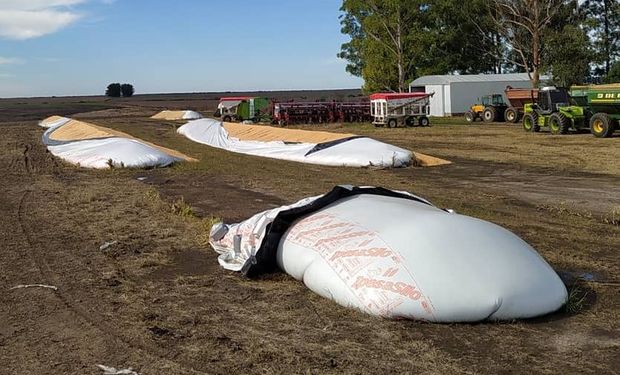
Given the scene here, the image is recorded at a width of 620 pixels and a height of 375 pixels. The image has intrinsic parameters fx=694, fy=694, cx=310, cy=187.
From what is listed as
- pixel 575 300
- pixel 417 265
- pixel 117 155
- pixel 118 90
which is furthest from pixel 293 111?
pixel 118 90

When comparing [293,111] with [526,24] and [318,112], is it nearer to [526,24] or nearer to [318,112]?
[318,112]

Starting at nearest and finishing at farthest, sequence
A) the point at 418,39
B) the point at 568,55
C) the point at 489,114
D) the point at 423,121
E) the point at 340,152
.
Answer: the point at 340,152, the point at 423,121, the point at 489,114, the point at 568,55, the point at 418,39

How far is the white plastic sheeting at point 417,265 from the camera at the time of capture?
522 cm

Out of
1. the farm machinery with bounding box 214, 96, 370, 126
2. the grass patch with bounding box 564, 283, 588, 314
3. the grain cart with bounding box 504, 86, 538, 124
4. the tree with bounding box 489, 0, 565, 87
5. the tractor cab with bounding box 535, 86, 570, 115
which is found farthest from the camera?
the tree with bounding box 489, 0, 565, 87

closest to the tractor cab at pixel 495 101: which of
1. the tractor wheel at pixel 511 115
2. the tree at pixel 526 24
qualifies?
the tractor wheel at pixel 511 115

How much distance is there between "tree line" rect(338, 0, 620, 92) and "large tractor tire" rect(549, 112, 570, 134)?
16.3 metres

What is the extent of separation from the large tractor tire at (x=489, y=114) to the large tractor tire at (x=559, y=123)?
987cm

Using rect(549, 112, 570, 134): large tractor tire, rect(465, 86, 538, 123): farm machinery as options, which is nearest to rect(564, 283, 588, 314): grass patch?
rect(549, 112, 570, 134): large tractor tire

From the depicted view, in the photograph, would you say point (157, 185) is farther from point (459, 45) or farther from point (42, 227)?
point (459, 45)

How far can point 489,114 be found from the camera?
37438mm

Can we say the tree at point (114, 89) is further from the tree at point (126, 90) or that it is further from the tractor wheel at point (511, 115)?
the tractor wheel at point (511, 115)

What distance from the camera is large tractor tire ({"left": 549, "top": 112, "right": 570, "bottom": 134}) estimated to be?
26.6m

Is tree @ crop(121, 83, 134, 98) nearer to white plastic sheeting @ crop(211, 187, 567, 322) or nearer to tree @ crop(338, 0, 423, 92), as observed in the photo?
tree @ crop(338, 0, 423, 92)

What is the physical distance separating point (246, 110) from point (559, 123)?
2080cm
